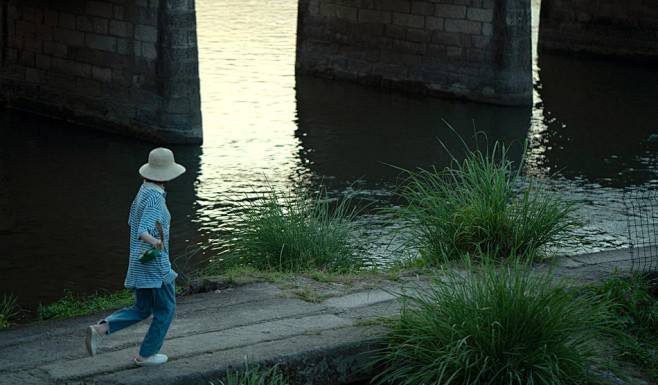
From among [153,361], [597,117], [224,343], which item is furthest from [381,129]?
[153,361]

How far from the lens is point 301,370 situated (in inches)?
227

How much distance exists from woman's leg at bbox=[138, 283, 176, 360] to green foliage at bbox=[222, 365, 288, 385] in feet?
1.42

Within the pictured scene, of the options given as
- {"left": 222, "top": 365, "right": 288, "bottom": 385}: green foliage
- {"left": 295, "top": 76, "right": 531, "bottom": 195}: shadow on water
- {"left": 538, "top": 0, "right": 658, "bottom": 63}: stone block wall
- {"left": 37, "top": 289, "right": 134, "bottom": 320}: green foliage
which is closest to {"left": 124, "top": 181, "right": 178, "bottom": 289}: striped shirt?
{"left": 222, "top": 365, "right": 288, "bottom": 385}: green foliage

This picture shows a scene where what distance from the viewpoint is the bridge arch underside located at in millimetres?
20344

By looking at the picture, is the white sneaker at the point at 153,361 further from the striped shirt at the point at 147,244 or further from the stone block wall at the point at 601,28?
the stone block wall at the point at 601,28

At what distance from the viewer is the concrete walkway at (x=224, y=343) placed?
551cm

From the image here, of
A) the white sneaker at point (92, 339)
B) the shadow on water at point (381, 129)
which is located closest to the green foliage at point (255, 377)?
the white sneaker at point (92, 339)

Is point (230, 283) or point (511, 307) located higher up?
point (511, 307)

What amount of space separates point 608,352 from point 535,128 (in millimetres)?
12858

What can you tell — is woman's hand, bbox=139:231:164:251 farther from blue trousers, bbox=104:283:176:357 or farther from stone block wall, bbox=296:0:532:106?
stone block wall, bbox=296:0:532:106

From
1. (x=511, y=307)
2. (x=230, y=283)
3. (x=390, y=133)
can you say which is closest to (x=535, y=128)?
(x=390, y=133)

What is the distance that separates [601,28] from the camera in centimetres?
2705

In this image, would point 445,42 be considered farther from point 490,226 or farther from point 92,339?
point 92,339

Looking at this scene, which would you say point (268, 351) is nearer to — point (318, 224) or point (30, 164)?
point (318, 224)
